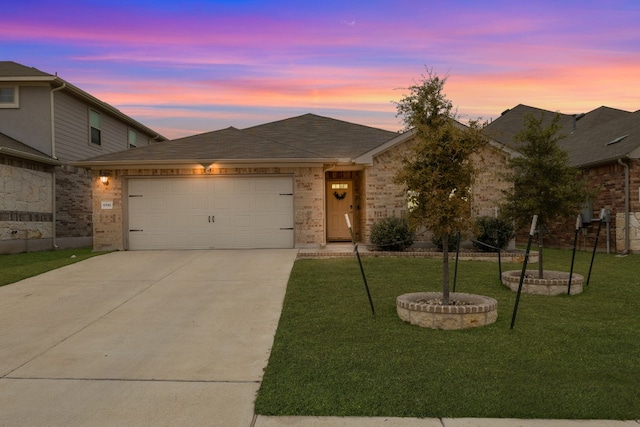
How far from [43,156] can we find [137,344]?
13.7 meters

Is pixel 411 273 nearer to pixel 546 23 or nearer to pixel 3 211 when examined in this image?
pixel 546 23

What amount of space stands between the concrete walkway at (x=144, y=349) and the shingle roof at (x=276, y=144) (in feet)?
14.9

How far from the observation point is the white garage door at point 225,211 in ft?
48.2

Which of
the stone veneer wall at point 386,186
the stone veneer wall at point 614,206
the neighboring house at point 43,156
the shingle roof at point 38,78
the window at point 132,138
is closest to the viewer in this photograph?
the stone veneer wall at point 386,186

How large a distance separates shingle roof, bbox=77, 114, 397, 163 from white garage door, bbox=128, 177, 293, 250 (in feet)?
2.64

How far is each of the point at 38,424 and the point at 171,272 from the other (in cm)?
703

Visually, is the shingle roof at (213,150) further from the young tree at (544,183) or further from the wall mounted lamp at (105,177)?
the young tree at (544,183)

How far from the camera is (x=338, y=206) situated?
1733 cm

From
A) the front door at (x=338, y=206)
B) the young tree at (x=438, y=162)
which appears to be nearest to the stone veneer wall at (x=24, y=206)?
the front door at (x=338, y=206)

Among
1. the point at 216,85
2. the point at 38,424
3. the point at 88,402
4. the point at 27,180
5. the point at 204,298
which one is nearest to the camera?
the point at 38,424

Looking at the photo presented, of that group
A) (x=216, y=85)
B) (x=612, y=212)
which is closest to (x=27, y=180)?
(x=216, y=85)

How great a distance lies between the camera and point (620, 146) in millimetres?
16312

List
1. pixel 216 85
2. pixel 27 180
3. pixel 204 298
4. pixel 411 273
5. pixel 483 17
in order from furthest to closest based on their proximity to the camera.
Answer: pixel 216 85 → pixel 27 180 → pixel 483 17 → pixel 411 273 → pixel 204 298

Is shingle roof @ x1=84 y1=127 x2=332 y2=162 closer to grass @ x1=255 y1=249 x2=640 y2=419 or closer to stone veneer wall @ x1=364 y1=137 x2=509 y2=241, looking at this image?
stone veneer wall @ x1=364 y1=137 x2=509 y2=241
